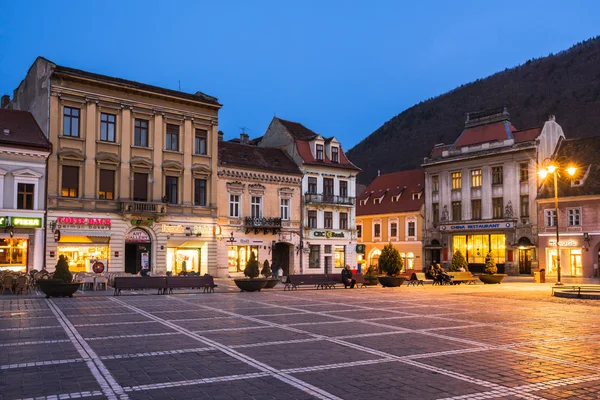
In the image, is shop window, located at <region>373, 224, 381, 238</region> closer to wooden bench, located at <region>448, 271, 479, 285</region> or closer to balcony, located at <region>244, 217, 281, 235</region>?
balcony, located at <region>244, 217, 281, 235</region>

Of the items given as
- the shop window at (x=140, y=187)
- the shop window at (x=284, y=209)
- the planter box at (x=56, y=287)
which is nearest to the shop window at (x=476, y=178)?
the shop window at (x=284, y=209)

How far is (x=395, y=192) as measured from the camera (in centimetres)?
6606

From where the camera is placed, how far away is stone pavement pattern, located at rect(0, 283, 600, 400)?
8008 mm

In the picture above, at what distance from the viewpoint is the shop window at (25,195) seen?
3344 centimetres

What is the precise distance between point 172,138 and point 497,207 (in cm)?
3117

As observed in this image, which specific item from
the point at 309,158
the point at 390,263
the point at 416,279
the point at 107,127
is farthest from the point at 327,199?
the point at 107,127

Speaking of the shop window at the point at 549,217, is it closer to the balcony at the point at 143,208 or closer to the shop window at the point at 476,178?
the shop window at the point at 476,178

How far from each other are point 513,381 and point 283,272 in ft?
131

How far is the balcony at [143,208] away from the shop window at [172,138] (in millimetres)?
4116

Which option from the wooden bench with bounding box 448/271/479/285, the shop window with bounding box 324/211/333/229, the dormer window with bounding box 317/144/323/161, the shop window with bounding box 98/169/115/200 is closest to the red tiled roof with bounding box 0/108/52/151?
the shop window with bounding box 98/169/115/200

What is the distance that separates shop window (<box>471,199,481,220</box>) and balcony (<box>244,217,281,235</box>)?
2147cm

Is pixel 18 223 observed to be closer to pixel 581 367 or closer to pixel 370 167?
pixel 581 367

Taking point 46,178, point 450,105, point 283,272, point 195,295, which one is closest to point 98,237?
point 46,178

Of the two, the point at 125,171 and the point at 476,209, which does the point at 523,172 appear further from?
the point at 125,171
